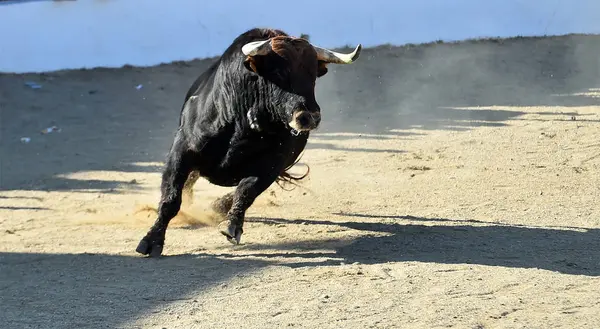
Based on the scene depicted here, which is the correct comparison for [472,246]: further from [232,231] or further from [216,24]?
[216,24]

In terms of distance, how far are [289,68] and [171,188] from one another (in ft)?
4.37

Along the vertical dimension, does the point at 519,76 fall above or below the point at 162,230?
above

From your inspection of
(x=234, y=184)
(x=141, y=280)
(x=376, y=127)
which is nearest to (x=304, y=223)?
(x=234, y=184)

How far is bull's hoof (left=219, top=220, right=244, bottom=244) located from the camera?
24.7 feet

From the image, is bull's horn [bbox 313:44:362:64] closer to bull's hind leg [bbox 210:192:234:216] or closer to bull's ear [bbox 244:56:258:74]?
bull's ear [bbox 244:56:258:74]

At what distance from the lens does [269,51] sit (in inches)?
293

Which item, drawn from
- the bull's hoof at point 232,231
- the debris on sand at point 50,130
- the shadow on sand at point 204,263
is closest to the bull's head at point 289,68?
the bull's hoof at point 232,231

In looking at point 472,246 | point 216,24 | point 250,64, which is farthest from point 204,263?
point 216,24

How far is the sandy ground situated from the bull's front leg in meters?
0.18

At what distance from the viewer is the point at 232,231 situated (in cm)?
754

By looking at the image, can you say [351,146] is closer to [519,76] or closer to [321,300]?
[519,76]

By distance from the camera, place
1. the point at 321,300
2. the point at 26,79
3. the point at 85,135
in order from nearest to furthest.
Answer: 1. the point at 321,300
2. the point at 85,135
3. the point at 26,79

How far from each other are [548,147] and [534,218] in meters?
3.12

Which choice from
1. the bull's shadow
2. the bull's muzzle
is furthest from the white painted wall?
the bull's muzzle
